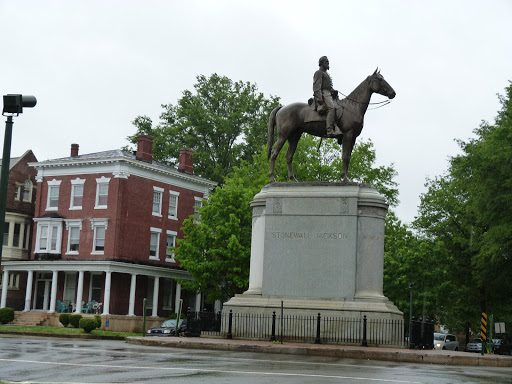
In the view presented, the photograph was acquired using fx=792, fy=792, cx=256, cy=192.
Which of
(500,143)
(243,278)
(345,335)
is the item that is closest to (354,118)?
(345,335)

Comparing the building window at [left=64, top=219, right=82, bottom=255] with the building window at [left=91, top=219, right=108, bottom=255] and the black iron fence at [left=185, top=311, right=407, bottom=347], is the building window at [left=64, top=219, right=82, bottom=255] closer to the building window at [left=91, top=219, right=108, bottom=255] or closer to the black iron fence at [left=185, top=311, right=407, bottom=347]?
the building window at [left=91, top=219, right=108, bottom=255]

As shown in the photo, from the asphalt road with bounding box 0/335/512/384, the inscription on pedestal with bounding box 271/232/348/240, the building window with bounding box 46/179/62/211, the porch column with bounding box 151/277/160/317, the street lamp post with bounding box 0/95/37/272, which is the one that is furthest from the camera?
the building window with bounding box 46/179/62/211

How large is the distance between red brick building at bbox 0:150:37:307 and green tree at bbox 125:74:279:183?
12.5 m

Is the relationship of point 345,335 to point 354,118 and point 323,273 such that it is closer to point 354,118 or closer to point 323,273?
point 323,273

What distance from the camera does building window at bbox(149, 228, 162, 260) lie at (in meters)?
63.0

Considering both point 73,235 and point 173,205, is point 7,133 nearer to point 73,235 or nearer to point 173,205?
point 73,235

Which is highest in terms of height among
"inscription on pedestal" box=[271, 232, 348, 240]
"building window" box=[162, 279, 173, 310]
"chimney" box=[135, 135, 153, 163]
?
"chimney" box=[135, 135, 153, 163]

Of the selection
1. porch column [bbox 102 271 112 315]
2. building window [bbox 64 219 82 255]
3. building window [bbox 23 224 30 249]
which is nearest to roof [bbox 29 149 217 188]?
building window [bbox 64 219 82 255]

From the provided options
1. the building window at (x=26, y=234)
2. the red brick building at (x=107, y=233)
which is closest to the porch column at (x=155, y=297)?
the red brick building at (x=107, y=233)

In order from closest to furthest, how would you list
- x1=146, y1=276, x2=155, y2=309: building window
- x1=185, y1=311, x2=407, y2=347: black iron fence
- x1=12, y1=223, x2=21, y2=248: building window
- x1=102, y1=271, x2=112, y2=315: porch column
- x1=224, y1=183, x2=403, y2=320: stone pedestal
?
x1=185, y1=311, x2=407, y2=347: black iron fence → x1=224, y1=183, x2=403, y2=320: stone pedestal → x1=102, y1=271, x2=112, y2=315: porch column → x1=146, y1=276, x2=155, y2=309: building window → x1=12, y1=223, x2=21, y2=248: building window

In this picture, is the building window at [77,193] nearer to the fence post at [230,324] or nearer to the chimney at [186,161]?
the chimney at [186,161]

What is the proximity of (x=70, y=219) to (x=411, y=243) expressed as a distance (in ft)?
86.1

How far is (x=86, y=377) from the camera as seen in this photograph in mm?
13016

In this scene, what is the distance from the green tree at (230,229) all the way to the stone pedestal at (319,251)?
88.5 feet
